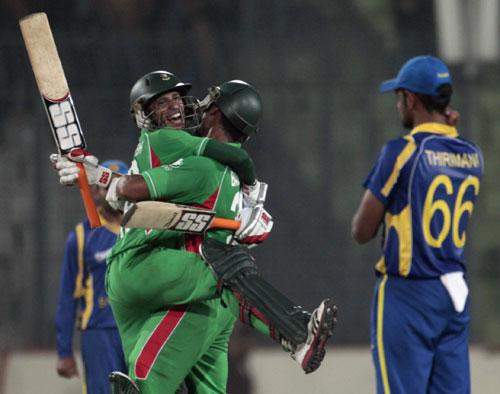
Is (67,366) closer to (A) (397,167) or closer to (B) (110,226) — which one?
(B) (110,226)

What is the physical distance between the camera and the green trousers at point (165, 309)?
368 centimetres

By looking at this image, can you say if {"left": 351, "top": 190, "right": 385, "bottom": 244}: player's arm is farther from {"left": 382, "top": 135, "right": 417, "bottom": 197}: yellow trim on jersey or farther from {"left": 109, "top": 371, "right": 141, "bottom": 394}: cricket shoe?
{"left": 109, "top": 371, "right": 141, "bottom": 394}: cricket shoe

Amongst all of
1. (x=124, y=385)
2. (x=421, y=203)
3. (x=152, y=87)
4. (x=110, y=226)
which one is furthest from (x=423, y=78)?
(x=110, y=226)

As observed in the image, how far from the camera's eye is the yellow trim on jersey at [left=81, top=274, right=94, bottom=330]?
512cm

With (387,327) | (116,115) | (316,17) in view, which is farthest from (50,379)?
(387,327)

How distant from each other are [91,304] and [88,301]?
0.03m

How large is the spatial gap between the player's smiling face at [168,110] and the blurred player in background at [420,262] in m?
0.68

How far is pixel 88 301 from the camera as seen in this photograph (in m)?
5.14

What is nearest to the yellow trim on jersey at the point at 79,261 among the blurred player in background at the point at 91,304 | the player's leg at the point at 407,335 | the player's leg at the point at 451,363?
the blurred player in background at the point at 91,304

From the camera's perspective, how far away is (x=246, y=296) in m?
3.62

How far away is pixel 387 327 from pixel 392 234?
0.31 meters

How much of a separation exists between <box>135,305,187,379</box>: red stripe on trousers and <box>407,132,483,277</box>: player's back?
82cm

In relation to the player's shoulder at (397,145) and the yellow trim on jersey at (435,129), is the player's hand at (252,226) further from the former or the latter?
the yellow trim on jersey at (435,129)

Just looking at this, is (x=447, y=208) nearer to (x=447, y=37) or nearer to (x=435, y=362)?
(x=435, y=362)
